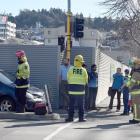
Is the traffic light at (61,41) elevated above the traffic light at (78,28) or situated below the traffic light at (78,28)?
below

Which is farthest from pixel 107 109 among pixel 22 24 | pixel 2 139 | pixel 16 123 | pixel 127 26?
pixel 22 24

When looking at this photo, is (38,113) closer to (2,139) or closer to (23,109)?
(23,109)

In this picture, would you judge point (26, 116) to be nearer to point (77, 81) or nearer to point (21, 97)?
point (21, 97)

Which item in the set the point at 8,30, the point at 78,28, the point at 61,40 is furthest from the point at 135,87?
the point at 8,30

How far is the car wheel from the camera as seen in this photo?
20.2 m

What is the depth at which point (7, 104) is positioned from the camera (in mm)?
20281

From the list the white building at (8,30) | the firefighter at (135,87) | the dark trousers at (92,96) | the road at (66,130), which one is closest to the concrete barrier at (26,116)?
the road at (66,130)

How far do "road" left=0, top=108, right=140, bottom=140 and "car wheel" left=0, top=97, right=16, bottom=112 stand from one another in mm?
2971

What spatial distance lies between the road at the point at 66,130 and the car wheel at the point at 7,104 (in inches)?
117

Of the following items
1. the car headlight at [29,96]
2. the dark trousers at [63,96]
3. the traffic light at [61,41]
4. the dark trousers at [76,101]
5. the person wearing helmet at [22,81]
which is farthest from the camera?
the traffic light at [61,41]

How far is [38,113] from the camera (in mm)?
18125

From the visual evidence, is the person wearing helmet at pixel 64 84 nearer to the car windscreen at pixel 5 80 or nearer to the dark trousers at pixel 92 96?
the dark trousers at pixel 92 96

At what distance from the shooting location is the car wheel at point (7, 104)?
2025cm

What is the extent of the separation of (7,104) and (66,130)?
5.89m
